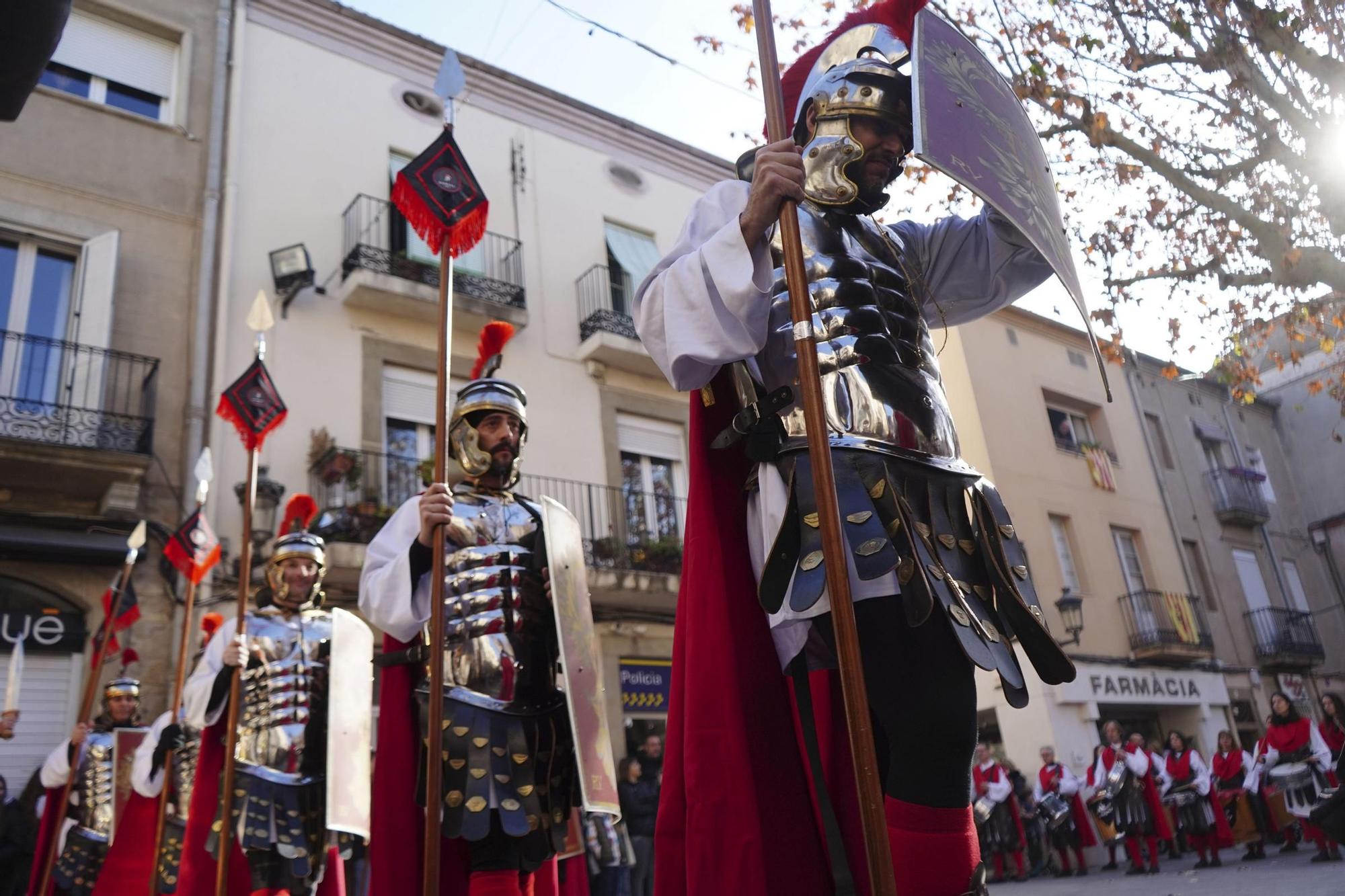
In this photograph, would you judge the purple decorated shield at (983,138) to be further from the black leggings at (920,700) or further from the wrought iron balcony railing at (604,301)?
the wrought iron balcony railing at (604,301)

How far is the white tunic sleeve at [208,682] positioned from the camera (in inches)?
197

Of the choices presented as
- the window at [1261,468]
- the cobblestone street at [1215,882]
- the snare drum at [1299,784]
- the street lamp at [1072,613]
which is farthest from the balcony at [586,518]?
the window at [1261,468]

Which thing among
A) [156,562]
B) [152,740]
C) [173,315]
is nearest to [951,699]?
[152,740]

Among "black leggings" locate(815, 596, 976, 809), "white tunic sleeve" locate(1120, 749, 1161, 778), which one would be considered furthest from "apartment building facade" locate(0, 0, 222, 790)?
"white tunic sleeve" locate(1120, 749, 1161, 778)

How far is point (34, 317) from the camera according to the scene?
9594mm

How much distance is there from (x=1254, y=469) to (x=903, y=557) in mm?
23774

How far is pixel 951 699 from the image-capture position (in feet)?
6.02

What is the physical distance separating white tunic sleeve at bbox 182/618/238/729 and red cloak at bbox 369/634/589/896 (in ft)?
4.87

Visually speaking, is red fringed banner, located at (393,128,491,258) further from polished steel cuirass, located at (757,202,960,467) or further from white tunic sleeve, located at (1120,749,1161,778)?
white tunic sleeve, located at (1120,749,1161,778)

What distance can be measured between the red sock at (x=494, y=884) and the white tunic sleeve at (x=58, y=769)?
17.0 feet

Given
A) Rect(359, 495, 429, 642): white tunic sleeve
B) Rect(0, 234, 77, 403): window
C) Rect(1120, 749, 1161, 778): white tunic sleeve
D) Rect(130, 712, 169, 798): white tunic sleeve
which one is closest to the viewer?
Rect(359, 495, 429, 642): white tunic sleeve

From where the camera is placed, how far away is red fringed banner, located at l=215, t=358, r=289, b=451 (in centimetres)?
567

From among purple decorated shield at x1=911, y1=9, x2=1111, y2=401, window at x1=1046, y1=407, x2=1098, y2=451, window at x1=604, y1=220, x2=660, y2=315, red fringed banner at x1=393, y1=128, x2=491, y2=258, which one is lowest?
purple decorated shield at x1=911, y1=9, x2=1111, y2=401

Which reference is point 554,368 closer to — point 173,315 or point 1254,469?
point 173,315
